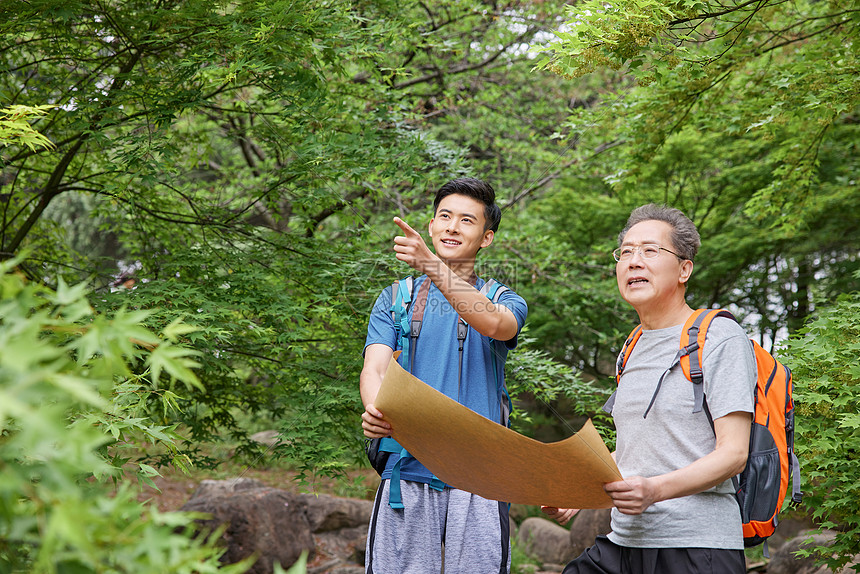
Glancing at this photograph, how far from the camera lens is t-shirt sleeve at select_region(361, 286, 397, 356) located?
6.97ft

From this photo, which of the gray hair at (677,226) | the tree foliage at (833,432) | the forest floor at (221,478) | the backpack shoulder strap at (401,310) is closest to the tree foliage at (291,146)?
the backpack shoulder strap at (401,310)

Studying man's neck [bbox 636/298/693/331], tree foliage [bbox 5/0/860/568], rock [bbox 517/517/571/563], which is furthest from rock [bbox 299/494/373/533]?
man's neck [bbox 636/298/693/331]

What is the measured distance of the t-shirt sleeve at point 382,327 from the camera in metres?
2.12

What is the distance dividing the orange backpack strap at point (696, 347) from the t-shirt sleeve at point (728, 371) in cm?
2

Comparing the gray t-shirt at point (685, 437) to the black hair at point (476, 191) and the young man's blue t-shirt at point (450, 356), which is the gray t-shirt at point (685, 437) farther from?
the black hair at point (476, 191)

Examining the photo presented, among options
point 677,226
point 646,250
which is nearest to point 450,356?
point 646,250

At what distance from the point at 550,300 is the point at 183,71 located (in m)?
4.22

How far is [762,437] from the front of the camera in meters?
1.70

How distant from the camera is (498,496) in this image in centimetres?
182

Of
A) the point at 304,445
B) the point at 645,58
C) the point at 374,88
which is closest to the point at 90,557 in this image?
the point at 304,445

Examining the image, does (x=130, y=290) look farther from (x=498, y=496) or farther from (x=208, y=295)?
(x=498, y=496)

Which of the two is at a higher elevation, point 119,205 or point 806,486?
point 119,205

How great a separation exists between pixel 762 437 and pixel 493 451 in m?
0.76

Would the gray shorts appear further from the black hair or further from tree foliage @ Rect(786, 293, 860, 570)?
tree foliage @ Rect(786, 293, 860, 570)
